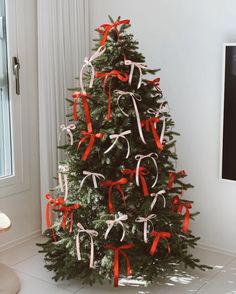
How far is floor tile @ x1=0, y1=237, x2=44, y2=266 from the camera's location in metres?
3.33

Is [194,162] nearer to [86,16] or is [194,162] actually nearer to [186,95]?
[186,95]

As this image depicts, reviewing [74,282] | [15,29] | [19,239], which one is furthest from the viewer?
[19,239]

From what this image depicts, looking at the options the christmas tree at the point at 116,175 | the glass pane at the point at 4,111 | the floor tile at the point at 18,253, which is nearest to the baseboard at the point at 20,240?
the floor tile at the point at 18,253

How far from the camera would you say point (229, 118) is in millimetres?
3186

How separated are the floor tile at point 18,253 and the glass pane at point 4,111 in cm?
53

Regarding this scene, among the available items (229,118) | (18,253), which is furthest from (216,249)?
(18,253)

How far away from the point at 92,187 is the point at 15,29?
128 centimetres

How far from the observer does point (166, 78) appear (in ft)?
11.4

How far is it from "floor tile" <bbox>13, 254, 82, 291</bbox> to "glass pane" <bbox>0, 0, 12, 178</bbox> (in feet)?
2.04

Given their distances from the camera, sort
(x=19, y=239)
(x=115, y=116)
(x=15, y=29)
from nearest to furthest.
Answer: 1. (x=115, y=116)
2. (x=15, y=29)
3. (x=19, y=239)

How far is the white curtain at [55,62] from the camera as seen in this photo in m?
3.47

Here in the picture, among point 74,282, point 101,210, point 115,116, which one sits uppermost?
point 115,116

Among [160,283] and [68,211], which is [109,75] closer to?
[68,211]

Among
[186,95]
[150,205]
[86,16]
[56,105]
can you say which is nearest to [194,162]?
[186,95]
